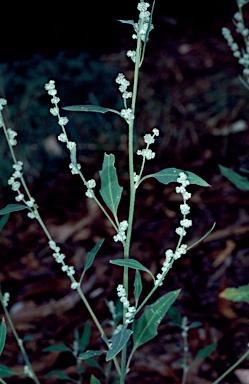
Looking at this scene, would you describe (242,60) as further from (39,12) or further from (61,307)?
(39,12)

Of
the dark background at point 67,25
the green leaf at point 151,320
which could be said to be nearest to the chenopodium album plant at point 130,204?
the green leaf at point 151,320

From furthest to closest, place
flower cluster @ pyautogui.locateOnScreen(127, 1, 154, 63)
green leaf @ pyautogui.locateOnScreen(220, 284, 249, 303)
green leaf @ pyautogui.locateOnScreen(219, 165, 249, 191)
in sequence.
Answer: green leaf @ pyautogui.locateOnScreen(219, 165, 249, 191) → green leaf @ pyautogui.locateOnScreen(220, 284, 249, 303) → flower cluster @ pyautogui.locateOnScreen(127, 1, 154, 63)

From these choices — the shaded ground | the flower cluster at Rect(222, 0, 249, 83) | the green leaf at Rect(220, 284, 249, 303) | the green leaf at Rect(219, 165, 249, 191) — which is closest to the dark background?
the shaded ground

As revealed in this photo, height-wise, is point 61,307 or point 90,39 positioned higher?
point 90,39

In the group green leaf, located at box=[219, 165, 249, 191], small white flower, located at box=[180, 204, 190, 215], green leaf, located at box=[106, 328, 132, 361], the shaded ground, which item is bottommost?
the shaded ground

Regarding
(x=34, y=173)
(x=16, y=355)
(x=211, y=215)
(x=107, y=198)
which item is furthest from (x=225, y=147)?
(x=107, y=198)

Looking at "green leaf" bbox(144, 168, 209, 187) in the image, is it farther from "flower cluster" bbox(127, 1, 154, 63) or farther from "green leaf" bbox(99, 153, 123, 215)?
"flower cluster" bbox(127, 1, 154, 63)
